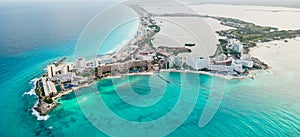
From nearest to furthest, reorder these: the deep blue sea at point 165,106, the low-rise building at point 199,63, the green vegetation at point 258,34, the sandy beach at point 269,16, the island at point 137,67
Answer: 1. the deep blue sea at point 165,106
2. the island at point 137,67
3. the low-rise building at point 199,63
4. the green vegetation at point 258,34
5. the sandy beach at point 269,16

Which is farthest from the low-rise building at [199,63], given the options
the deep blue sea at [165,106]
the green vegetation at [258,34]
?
the green vegetation at [258,34]

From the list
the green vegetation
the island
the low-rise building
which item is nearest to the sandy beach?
the green vegetation

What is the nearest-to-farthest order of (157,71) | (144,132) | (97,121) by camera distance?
1. (144,132)
2. (97,121)
3. (157,71)

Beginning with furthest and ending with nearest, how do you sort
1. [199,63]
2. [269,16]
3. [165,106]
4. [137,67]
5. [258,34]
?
[269,16] → [258,34] → [137,67] → [199,63] → [165,106]

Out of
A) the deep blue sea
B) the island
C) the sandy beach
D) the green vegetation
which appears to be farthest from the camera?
the sandy beach

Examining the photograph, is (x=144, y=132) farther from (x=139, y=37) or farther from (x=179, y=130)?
(x=139, y=37)

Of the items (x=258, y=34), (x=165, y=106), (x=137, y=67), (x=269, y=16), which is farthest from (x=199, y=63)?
(x=269, y=16)

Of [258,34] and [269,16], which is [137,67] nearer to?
[258,34]

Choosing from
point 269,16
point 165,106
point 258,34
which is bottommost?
point 165,106

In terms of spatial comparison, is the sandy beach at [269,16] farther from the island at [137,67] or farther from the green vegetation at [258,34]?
the island at [137,67]

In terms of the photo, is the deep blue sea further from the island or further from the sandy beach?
the sandy beach

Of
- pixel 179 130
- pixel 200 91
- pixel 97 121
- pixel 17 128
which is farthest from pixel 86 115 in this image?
pixel 200 91
